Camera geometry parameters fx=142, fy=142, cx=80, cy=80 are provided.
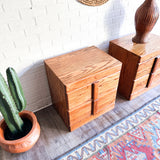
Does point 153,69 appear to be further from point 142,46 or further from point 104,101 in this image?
point 104,101

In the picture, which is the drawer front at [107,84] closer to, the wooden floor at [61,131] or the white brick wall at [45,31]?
the wooden floor at [61,131]

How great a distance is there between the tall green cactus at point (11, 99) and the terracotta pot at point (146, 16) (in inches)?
50.3

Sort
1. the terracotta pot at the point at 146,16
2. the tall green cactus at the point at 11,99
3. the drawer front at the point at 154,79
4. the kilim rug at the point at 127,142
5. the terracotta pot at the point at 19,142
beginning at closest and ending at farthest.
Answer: the tall green cactus at the point at 11,99
the terracotta pot at the point at 19,142
the kilim rug at the point at 127,142
the terracotta pot at the point at 146,16
the drawer front at the point at 154,79

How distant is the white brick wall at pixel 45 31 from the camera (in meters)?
1.10

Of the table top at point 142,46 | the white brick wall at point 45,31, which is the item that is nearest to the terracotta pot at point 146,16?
the table top at point 142,46

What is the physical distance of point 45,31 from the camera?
1.24m

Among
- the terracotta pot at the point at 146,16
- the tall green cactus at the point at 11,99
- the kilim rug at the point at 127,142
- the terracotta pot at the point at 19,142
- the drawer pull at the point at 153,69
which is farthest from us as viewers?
the drawer pull at the point at 153,69

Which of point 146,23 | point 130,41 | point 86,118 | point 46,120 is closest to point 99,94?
point 86,118

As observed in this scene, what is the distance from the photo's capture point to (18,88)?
3.37 feet

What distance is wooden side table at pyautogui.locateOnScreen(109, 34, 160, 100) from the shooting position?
1409 millimetres

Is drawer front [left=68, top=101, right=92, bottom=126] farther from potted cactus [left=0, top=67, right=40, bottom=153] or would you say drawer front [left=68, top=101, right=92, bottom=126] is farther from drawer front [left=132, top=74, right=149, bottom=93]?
drawer front [left=132, top=74, right=149, bottom=93]

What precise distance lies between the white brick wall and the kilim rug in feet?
2.32

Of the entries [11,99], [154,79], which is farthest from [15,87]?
[154,79]

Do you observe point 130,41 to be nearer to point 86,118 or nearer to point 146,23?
point 146,23
